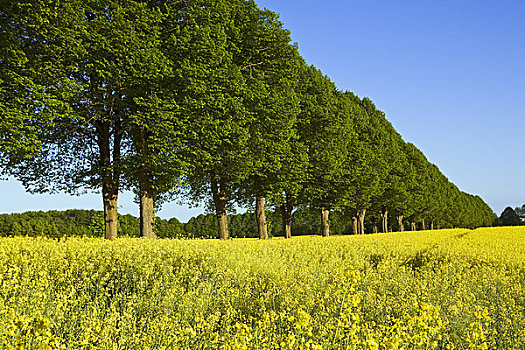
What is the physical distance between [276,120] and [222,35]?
221 inches

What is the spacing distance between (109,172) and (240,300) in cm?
1297

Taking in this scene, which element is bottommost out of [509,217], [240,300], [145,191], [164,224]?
[509,217]

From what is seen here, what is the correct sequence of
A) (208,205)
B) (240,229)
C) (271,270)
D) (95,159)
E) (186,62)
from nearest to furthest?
(271,270), (186,62), (95,159), (208,205), (240,229)

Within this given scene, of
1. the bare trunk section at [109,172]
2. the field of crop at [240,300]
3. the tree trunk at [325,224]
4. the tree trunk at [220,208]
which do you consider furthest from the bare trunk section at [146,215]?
the tree trunk at [325,224]

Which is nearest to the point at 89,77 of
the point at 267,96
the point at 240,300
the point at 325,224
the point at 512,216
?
the point at 267,96

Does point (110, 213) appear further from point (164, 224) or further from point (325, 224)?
point (164, 224)

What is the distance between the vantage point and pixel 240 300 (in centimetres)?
667

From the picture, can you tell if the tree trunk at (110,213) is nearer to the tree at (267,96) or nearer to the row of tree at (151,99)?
the row of tree at (151,99)

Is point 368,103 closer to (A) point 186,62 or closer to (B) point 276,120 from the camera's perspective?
(B) point 276,120

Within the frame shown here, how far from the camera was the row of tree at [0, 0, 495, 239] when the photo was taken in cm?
1443

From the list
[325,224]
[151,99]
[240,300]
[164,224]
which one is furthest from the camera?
[164,224]

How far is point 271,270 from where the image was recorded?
27.6 feet

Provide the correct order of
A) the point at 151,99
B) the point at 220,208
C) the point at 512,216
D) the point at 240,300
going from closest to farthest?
the point at 240,300 < the point at 151,99 < the point at 220,208 < the point at 512,216

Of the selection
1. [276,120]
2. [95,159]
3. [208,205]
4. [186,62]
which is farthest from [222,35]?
[208,205]
